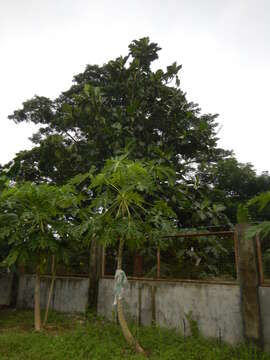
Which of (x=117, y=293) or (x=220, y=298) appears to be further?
(x=220, y=298)

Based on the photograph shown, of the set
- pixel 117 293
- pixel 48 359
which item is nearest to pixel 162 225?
pixel 117 293

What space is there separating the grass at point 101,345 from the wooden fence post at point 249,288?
0.97 ft

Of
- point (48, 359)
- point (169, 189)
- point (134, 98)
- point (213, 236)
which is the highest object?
point (134, 98)

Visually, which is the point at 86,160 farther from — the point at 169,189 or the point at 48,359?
the point at 48,359

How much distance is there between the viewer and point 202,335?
5.82 metres

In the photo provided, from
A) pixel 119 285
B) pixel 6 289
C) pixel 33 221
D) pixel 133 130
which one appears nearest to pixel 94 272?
pixel 33 221

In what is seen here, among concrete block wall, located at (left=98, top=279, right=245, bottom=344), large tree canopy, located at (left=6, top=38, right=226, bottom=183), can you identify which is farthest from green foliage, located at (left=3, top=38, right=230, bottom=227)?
concrete block wall, located at (left=98, top=279, right=245, bottom=344)

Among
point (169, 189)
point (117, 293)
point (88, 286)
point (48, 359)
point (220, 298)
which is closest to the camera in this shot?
point (48, 359)

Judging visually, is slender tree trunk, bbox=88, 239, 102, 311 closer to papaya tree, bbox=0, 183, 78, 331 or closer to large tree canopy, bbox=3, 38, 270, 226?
papaya tree, bbox=0, 183, 78, 331

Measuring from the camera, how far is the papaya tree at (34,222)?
6.39 metres

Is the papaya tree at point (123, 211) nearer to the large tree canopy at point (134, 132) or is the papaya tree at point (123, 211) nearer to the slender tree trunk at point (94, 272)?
the slender tree trunk at point (94, 272)

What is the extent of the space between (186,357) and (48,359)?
95.4 inches

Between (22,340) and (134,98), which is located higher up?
(134,98)

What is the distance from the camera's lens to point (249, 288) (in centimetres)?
536
